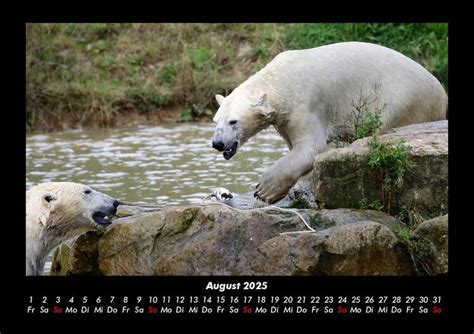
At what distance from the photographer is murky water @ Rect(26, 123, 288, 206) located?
11.0 metres

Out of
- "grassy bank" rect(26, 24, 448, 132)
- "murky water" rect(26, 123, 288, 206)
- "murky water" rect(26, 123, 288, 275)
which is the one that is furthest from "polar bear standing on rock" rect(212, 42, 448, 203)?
"grassy bank" rect(26, 24, 448, 132)

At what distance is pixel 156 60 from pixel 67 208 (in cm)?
1057

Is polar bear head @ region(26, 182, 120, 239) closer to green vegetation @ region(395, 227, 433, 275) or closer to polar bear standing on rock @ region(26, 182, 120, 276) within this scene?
polar bear standing on rock @ region(26, 182, 120, 276)

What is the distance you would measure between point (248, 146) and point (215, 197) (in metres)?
3.96

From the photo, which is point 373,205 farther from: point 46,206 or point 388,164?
point 46,206

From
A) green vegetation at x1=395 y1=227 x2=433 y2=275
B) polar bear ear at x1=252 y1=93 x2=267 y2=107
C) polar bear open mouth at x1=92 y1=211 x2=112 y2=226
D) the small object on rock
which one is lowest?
green vegetation at x1=395 y1=227 x2=433 y2=275

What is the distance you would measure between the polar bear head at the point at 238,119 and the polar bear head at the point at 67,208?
3.70 ft

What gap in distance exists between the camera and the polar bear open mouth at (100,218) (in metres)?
7.02

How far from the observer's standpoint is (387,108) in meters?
8.49

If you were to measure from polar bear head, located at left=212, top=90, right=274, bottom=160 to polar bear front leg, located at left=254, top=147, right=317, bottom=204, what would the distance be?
0.35 m

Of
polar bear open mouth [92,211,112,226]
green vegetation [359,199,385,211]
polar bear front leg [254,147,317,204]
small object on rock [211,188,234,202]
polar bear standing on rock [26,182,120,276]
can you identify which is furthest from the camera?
small object on rock [211,188,234,202]
